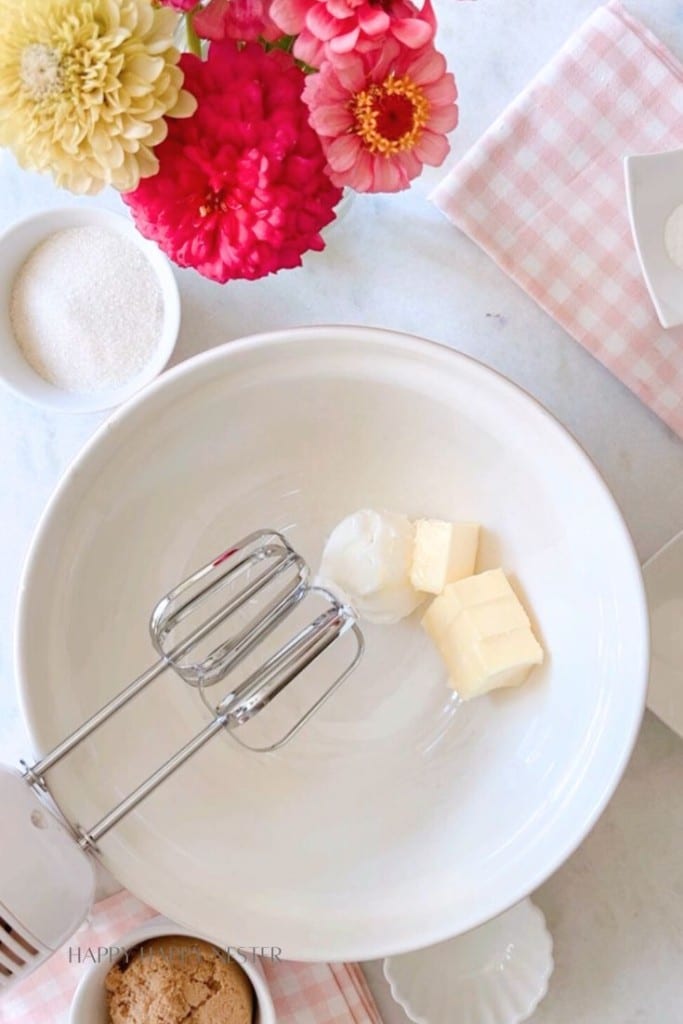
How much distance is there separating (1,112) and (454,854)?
0.45m

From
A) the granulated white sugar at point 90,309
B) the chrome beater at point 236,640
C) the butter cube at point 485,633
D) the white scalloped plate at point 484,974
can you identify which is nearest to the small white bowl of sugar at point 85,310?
the granulated white sugar at point 90,309

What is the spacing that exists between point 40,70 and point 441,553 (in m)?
0.32

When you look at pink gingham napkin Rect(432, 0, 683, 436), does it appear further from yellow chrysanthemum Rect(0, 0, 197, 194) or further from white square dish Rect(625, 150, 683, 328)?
yellow chrysanthemum Rect(0, 0, 197, 194)

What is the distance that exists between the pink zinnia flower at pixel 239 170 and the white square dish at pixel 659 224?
0.23 metres

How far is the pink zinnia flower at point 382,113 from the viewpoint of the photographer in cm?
46

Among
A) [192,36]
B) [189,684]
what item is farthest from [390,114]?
[189,684]

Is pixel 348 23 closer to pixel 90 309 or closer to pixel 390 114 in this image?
pixel 390 114

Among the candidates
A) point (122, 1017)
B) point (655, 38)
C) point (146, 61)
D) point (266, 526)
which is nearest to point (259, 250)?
point (146, 61)

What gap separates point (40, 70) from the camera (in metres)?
0.43

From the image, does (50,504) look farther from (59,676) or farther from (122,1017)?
(122,1017)

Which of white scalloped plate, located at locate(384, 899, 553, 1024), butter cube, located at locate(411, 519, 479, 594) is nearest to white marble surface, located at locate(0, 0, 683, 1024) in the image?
white scalloped plate, located at locate(384, 899, 553, 1024)

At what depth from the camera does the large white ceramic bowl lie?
587 mm

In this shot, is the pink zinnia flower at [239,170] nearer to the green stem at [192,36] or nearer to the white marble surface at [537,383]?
the green stem at [192,36]

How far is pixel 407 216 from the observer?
69 centimetres
